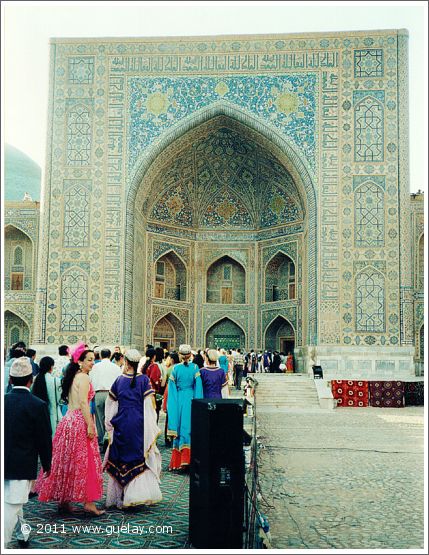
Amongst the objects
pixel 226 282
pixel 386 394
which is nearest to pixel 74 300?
pixel 226 282

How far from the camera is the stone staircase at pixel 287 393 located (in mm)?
14273

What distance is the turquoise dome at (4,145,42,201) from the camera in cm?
2744

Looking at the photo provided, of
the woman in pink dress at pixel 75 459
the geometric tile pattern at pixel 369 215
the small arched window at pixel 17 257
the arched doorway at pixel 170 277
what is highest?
the geometric tile pattern at pixel 369 215

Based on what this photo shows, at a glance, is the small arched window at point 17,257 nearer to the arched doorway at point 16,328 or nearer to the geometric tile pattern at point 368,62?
the arched doorway at point 16,328

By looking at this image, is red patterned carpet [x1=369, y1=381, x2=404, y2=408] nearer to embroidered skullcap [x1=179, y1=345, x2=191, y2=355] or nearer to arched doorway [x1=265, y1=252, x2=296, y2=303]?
arched doorway [x1=265, y1=252, x2=296, y2=303]

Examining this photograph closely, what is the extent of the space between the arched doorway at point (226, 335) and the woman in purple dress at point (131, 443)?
15.0 metres

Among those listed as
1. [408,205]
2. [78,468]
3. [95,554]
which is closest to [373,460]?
[78,468]

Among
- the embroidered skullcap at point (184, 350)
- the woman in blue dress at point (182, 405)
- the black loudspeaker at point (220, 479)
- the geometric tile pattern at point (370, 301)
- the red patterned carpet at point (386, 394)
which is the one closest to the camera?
the black loudspeaker at point (220, 479)

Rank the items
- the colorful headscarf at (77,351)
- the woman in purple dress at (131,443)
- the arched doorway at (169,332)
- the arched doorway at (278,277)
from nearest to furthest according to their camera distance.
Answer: the woman in purple dress at (131,443)
the colorful headscarf at (77,351)
the arched doorway at (169,332)
the arched doorway at (278,277)

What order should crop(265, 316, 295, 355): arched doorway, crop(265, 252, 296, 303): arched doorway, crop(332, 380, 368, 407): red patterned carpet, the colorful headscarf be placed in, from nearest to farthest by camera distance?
the colorful headscarf
crop(332, 380, 368, 407): red patterned carpet
crop(265, 316, 295, 355): arched doorway
crop(265, 252, 296, 303): arched doorway

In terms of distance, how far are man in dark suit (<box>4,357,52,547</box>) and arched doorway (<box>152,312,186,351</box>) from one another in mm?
15226

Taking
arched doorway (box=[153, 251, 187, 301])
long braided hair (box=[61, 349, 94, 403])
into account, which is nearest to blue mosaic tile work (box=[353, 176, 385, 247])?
arched doorway (box=[153, 251, 187, 301])

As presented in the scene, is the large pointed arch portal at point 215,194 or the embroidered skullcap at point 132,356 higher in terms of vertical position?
the large pointed arch portal at point 215,194

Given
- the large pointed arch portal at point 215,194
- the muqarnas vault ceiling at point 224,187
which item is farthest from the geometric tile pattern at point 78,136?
the muqarnas vault ceiling at point 224,187
